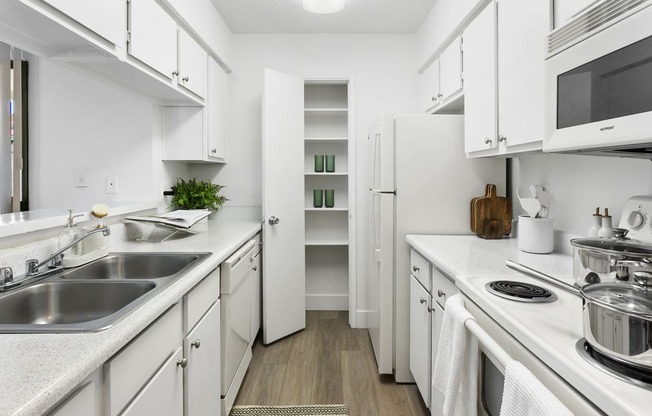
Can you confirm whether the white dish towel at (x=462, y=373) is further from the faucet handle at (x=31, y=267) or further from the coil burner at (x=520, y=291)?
the faucet handle at (x=31, y=267)

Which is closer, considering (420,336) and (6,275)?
(6,275)

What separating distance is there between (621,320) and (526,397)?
23 centimetres

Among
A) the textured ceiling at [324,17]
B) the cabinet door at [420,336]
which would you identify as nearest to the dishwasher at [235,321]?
the cabinet door at [420,336]

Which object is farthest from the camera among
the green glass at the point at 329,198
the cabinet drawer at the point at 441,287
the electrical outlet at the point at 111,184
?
the green glass at the point at 329,198

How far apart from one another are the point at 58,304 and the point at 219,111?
1937 millimetres

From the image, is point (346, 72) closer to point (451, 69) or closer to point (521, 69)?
point (451, 69)

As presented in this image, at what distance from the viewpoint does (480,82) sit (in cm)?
179

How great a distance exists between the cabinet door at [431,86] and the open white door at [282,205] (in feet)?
3.29

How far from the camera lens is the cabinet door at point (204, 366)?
1292 mm

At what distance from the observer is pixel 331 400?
1987 millimetres

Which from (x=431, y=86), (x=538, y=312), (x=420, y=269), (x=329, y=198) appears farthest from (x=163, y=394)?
(x=431, y=86)

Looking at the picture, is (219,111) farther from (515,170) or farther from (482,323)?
(482,323)

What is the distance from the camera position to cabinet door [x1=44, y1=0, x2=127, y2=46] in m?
1.16

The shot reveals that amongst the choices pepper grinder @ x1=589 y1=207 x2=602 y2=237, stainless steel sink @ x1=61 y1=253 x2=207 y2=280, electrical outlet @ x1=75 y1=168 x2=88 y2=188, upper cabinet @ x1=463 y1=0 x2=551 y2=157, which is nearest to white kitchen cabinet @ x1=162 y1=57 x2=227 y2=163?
electrical outlet @ x1=75 y1=168 x2=88 y2=188
